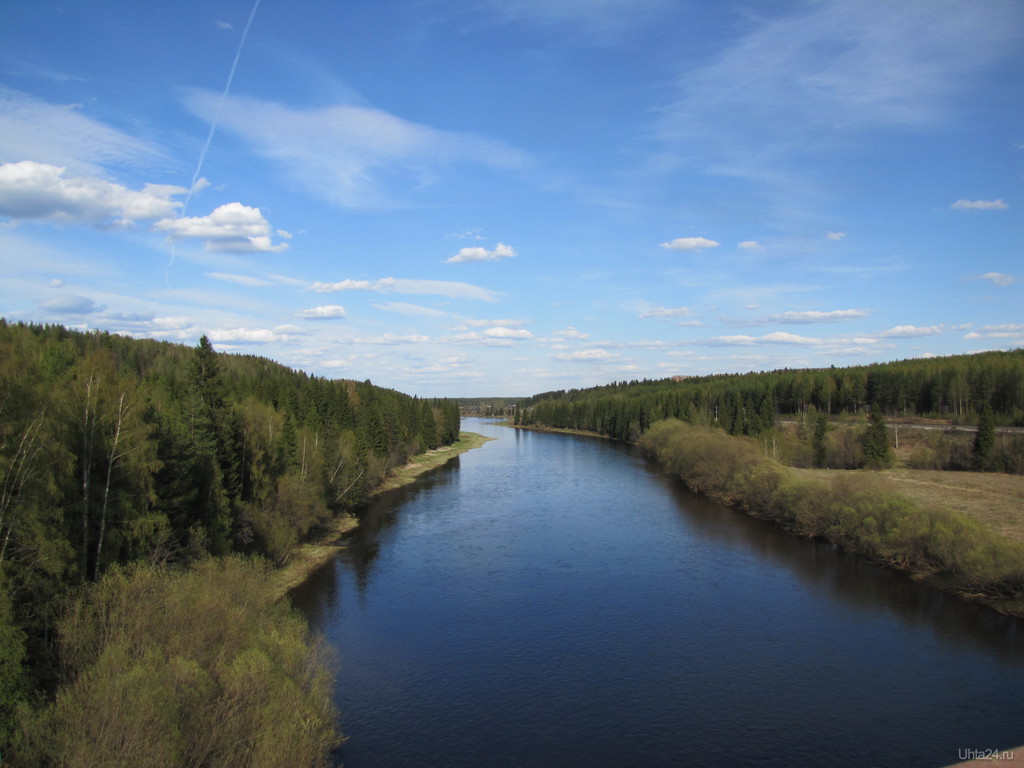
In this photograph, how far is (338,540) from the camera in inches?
1722

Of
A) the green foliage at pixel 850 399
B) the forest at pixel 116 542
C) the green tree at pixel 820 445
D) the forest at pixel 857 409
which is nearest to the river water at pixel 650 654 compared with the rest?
the forest at pixel 116 542

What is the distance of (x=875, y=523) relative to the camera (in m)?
37.3

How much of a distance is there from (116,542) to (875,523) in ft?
124

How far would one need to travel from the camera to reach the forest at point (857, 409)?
65.2 metres

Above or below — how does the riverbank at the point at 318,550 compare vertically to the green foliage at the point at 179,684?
below

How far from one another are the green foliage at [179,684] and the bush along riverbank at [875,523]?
29.7m

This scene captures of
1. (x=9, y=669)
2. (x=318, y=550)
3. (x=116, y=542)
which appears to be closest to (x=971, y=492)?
(x=318, y=550)

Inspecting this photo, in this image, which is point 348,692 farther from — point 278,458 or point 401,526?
point 401,526

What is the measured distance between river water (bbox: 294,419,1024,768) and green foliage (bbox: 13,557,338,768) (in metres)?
3.12

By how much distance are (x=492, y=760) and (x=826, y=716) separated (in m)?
10.6

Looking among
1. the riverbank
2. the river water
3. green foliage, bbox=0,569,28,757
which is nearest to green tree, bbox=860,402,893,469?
the river water

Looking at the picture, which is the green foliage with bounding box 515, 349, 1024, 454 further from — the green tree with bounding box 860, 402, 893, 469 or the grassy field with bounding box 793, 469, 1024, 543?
the grassy field with bounding box 793, 469, 1024, 543

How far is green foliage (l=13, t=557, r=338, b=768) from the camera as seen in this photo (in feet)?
39.6

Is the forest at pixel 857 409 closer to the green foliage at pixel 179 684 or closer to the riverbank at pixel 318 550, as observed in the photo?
the riverbank at pixel 318 550
